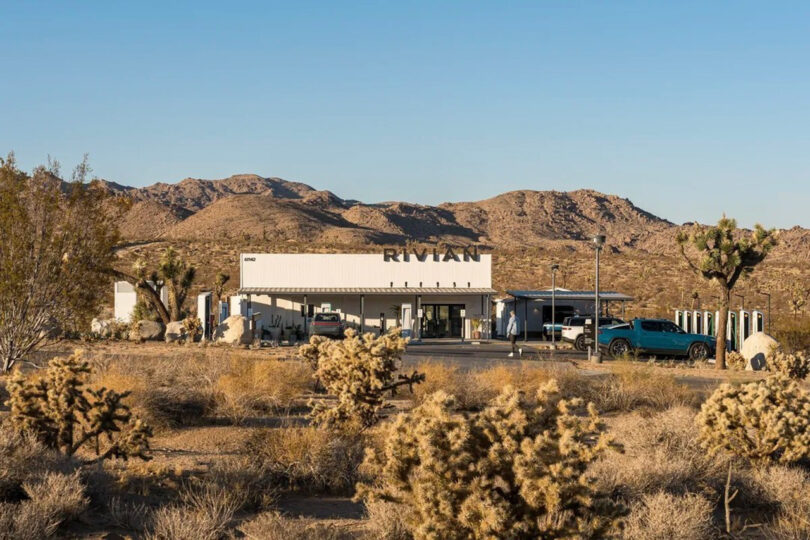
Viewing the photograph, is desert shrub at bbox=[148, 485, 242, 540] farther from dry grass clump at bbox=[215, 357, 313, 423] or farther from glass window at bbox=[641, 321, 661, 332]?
glass window at bbox=[641, 321, 661, 332]

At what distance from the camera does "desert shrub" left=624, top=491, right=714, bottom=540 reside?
26.5 feet

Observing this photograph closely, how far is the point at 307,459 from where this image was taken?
10953mm

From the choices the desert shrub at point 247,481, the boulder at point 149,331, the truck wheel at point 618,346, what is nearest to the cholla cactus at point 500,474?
the desert shrub at point 247,481

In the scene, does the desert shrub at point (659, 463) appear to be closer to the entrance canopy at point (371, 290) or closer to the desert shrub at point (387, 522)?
the desert shrub at point (387, 522)

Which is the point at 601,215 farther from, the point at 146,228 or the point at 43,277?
the point at 43,277

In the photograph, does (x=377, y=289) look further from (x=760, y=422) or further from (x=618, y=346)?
(x=760, y=422)

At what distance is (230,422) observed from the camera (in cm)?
1489

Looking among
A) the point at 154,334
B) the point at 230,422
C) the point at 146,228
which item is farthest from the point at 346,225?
the point at 230,422

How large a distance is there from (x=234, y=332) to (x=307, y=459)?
25.9m

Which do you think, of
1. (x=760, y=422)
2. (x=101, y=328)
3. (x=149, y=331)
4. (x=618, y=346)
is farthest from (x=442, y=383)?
(x=101, y=328)

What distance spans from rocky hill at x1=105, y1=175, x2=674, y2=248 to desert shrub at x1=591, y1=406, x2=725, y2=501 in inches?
4545

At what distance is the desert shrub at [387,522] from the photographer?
7.89m

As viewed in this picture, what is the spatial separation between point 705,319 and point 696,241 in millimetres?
11423

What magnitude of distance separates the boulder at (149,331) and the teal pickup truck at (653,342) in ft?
63.9
